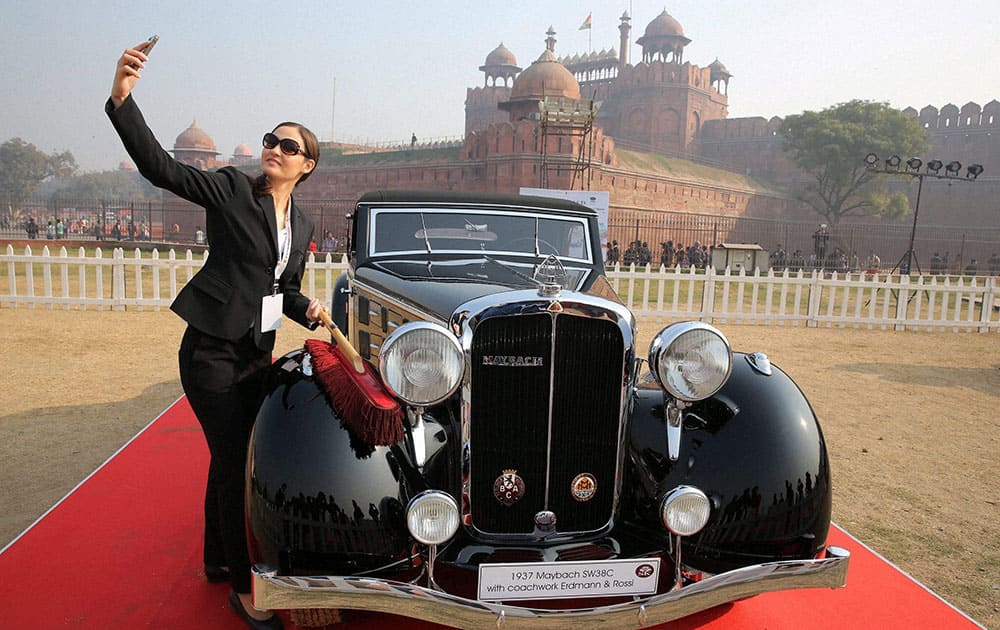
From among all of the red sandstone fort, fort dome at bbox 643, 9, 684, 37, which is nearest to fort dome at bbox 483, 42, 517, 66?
the red sandstone fort

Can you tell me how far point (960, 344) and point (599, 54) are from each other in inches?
3126

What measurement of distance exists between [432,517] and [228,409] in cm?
89

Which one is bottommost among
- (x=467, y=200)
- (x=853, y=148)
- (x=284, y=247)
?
(x=284, y=247)

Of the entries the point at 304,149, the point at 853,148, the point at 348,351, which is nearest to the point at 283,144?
the point at 304,149

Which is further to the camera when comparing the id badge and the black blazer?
the id badge

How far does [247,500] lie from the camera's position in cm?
232

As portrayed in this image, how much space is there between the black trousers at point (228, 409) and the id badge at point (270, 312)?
67 millimetres

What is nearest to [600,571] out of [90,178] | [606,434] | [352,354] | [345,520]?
[606,434]

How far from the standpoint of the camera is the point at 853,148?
47500 mm

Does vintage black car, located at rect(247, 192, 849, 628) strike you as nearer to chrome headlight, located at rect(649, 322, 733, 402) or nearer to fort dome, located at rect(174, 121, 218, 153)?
chrome headlight, located at rect(649, 322, 733, 402)

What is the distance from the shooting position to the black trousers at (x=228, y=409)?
252 centimetres

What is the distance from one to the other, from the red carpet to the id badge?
1.12 meters

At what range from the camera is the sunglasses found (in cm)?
252

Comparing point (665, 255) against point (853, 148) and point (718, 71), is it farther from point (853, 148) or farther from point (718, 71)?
point (718, 71)
